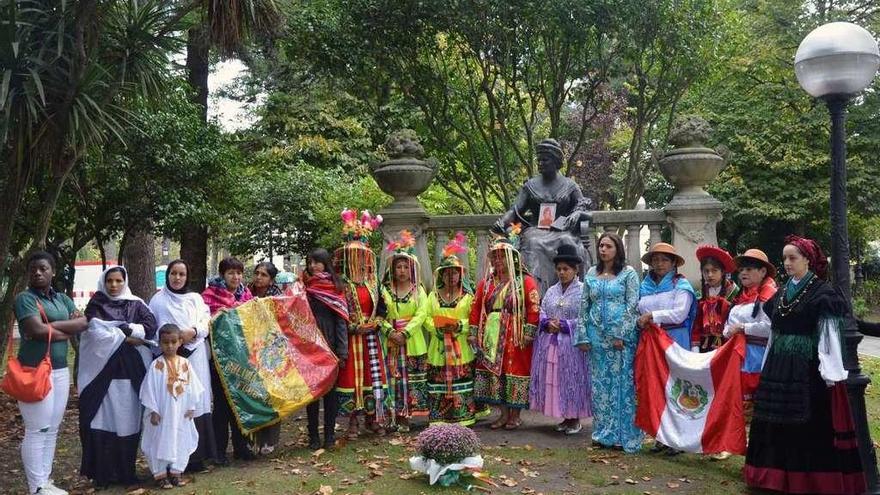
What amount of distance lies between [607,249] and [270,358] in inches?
117

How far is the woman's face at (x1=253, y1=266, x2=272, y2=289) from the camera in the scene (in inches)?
271

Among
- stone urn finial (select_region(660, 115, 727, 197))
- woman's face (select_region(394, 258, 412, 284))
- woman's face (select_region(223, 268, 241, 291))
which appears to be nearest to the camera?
woman's face (select_region(223, 268, 241, 291))

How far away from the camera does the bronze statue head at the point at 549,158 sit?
8.42 meters

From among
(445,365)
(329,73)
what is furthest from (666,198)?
(445,365)

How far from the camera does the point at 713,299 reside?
6.57 metres

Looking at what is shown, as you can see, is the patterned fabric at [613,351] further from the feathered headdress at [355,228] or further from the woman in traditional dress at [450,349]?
the feathered headdress at [355,228]

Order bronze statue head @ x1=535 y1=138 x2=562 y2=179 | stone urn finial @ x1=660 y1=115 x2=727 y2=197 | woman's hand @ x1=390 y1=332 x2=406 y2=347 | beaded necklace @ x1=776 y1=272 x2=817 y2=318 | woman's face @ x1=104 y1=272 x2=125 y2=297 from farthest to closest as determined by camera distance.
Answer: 1. stone urn finial @ x1=660 y1=115 x2=727 y2=197
2. bronze statue head @ x1=535 y1=138 x2=562 y2=179
3. woman's hand @ x1=390 y1=332 x2=406 y2=347
4. woman's face @ x1=104 y1=272 x2=125 y2=297
5. beaded necklace @ x1=776 y1=272 x2=817 y2=318

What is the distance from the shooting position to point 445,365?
7215mm

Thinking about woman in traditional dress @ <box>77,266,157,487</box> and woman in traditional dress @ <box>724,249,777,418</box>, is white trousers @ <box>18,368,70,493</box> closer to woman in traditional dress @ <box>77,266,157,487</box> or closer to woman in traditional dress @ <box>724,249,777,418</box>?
woman in traditional dress @ <box>77,266,157,487</box>

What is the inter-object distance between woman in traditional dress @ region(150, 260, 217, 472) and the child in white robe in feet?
0.52

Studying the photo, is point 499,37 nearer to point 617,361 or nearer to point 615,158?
point 617,361

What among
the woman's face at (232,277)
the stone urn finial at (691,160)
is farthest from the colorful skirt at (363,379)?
the stone urn finial at (691,160)

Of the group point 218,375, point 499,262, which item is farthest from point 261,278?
point 499,262

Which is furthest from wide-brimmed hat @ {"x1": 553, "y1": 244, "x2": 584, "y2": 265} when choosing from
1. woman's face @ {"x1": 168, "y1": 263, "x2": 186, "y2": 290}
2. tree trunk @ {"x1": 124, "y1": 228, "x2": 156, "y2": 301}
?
tree trunk @ {"x1": 124, "y1": 228, "x2": 156, "y2": 301}
